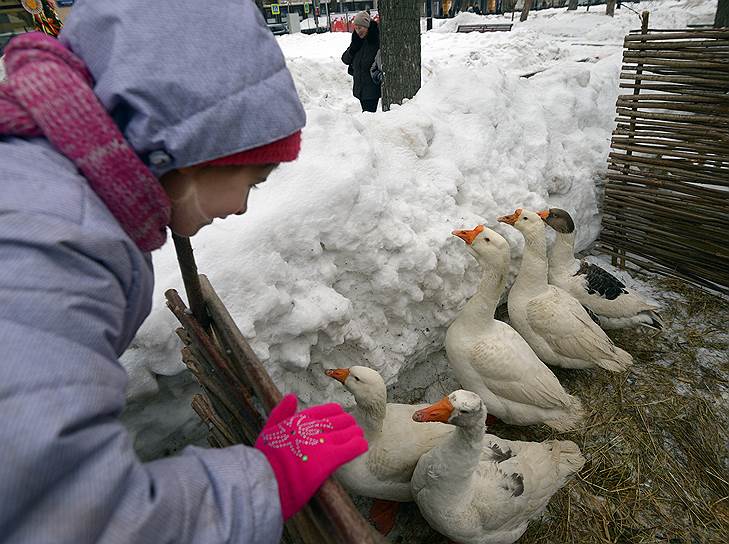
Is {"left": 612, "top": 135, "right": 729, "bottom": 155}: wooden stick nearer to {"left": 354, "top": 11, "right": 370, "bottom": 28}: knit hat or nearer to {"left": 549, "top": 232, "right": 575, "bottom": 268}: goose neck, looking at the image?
{"left": 549, "top": 232, "right": 575, "bottom": 268}: goose neck

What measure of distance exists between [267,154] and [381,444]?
175cm

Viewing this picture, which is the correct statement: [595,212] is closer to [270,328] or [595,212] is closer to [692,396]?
[692,396]

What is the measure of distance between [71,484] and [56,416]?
0.30 ft

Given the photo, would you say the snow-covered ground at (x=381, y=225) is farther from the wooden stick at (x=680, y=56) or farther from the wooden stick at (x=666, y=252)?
the wooden stick at (x=680, y=56)

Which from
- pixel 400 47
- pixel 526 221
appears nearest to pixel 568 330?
pixel 526 221

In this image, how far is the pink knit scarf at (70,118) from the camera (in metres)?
0.69

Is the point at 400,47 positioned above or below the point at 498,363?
above

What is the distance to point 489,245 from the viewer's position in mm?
2584

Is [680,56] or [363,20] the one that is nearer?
[680,56]

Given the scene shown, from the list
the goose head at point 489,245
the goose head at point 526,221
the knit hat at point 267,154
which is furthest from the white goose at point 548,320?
the knit hat at point 267,154

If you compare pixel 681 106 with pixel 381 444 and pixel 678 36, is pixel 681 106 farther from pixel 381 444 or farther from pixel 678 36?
pixel 381 444

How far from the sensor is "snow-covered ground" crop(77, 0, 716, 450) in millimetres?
2061

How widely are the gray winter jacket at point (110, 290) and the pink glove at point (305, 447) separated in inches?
3.4

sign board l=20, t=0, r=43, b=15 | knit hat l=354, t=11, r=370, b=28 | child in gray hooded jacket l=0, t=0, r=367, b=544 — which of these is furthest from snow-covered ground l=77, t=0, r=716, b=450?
sign board l=20, t=0, r=43, b=15
